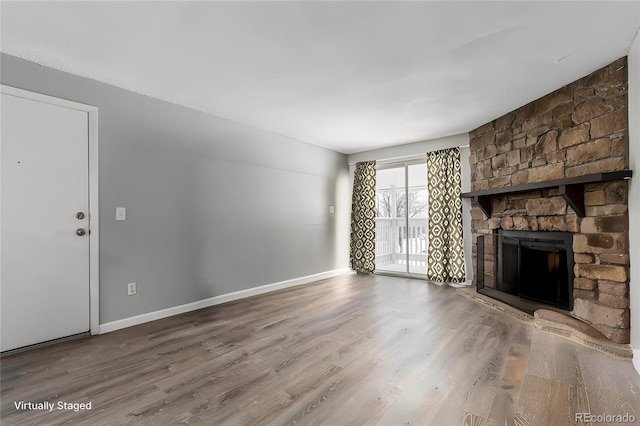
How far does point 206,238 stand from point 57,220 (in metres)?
1.36

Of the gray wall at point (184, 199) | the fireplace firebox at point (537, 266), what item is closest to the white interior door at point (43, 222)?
the gray wall at point (184, 199)

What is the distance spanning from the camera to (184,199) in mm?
3402

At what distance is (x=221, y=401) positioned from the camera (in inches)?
68.1

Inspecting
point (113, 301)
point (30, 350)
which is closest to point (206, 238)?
point (113, 301)

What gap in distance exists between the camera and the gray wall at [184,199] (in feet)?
9.32

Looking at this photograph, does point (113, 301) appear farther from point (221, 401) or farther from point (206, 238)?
point (221, 401)

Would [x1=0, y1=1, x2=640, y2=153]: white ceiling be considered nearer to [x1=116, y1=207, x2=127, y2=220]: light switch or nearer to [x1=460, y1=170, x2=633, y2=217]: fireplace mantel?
[x1=460, y1=170, x2=633, y2=217]: fireplace mantel

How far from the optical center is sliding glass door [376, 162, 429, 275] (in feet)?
17.5

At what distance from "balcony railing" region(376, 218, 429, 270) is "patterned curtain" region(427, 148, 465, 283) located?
0.73 m

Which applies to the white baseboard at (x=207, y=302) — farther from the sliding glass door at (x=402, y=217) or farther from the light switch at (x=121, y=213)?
the sliding glass door at (x=402, y=217)

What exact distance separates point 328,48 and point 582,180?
7.77 feet

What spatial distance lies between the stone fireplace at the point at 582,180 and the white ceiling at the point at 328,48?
230 mm

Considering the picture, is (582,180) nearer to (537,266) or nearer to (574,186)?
(574,186)

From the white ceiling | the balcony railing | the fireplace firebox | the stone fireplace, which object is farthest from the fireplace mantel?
the balcony railing
